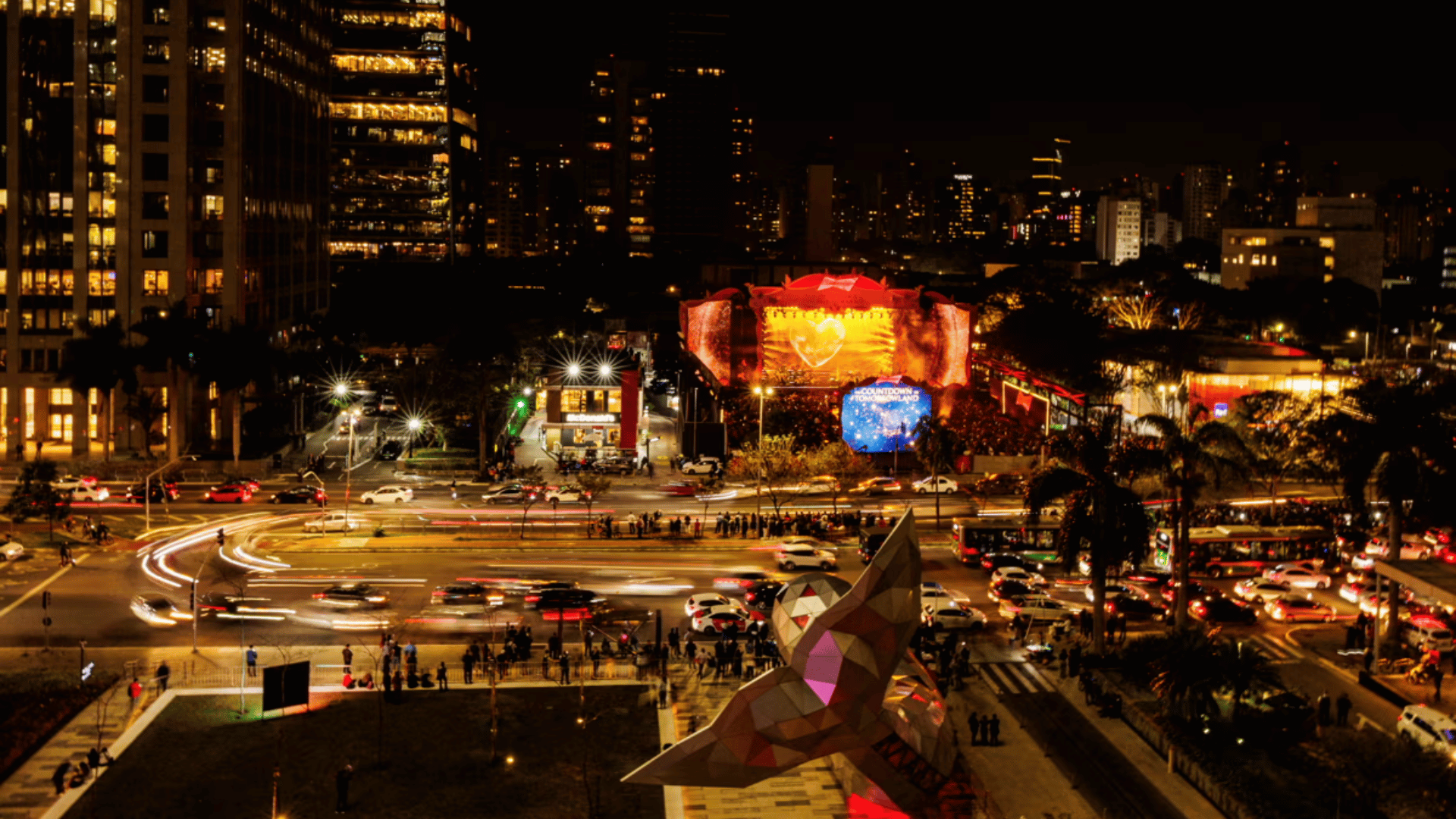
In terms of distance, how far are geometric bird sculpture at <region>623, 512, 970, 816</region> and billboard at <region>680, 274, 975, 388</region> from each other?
198ft

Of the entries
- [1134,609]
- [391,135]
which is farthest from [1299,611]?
[391,135]

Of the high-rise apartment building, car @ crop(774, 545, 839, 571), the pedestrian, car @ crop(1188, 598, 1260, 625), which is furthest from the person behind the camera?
the high-rise apartment building

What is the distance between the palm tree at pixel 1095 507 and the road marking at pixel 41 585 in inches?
1484

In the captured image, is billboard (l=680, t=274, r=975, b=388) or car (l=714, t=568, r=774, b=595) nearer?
car (l=714, t=568, r=774, b=595)

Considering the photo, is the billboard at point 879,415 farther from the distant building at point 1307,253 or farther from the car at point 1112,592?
the distant building at point 1307,253

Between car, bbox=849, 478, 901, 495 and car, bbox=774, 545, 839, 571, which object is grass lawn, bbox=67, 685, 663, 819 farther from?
car, bbox=849, 478, 901, 495

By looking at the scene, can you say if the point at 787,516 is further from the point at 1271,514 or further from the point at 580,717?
the point at 580,717

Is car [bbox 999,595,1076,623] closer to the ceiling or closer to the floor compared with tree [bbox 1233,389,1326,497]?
closer to the floor

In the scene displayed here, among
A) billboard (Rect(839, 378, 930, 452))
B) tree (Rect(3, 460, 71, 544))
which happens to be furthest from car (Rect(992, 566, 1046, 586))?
tree (Rect(3, 460, 71, 544))

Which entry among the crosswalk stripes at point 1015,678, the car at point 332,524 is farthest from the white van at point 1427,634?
the car at point 332,524

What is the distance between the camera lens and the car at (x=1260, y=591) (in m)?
52.6

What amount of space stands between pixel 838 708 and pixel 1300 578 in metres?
33.4

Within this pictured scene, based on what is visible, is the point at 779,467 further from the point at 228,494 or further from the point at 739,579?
the point at 228,494

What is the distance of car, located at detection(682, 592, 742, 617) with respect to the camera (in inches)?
Answer: 1943
